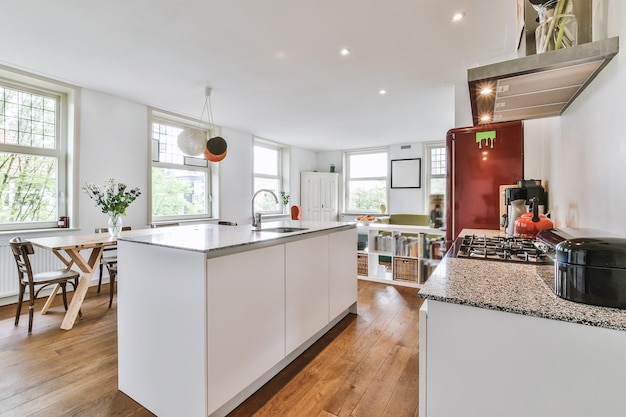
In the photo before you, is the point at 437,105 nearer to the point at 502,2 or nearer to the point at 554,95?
the point at 502,2

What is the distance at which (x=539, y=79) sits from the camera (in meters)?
1.22

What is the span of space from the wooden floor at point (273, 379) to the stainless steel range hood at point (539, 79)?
170 centimetres

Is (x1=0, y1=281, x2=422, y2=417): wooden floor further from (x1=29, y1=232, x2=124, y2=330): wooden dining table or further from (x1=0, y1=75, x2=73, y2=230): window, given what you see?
(x1=0, y1=75, x2=73, y2=230): window

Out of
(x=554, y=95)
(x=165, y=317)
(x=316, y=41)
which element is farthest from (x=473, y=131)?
(x=165, y=317)

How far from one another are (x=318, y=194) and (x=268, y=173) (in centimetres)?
149

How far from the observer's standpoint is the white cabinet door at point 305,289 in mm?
2004

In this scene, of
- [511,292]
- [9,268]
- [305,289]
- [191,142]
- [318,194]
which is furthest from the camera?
[318,194]

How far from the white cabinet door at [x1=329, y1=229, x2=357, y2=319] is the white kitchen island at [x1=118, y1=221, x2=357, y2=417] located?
580 millimetres

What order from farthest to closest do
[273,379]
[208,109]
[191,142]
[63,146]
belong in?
[208,109]
[63,146]
[191,142]
[273,379]

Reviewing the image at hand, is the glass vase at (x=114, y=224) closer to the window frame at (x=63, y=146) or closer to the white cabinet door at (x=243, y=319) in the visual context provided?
the window frame at (x=63, y=146)

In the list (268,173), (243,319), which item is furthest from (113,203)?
(268,173)

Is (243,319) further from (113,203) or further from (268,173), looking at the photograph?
(268,173)

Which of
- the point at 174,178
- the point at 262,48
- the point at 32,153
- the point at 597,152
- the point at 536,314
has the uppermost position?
the point at 262,48

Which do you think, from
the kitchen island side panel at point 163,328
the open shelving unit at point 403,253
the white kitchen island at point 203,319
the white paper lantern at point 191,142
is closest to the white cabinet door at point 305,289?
the white kitchen island at point 203,319
